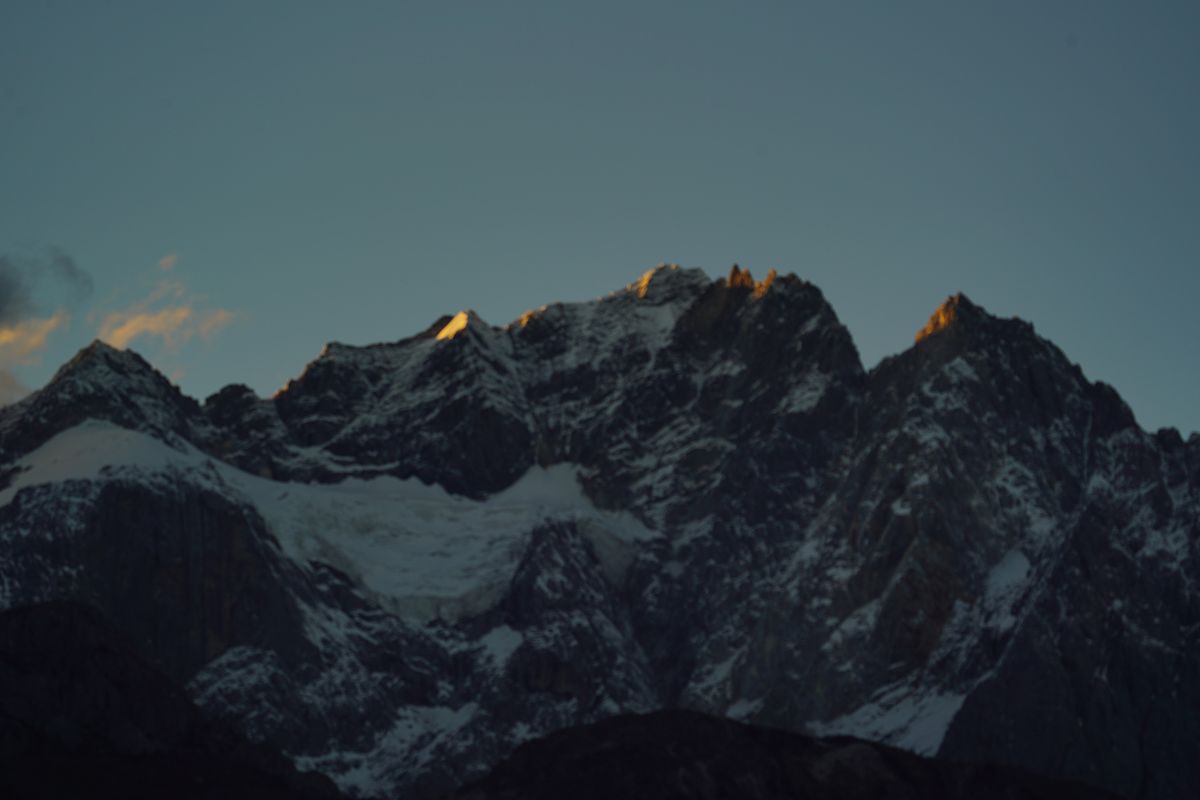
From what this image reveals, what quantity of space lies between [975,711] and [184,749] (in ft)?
183

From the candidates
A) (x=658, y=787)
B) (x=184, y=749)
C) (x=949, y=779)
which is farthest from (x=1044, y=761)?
(x=184, y=749)

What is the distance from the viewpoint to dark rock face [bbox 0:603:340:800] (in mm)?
163750

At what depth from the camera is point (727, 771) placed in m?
171

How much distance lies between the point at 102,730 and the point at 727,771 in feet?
127

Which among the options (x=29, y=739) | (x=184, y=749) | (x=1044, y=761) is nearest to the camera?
(x=29, y=739)

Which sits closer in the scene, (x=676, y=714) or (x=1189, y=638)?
(x=676, y=714)

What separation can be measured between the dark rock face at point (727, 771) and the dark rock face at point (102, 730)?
49.1 feet

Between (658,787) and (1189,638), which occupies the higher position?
(1189,638)

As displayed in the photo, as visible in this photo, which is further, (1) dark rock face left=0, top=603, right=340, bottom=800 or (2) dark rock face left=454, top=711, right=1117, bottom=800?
(2) dark rock face left=454, top=711, right=1117, bottom=800

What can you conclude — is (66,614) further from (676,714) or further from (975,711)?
(975,711)

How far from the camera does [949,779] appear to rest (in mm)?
172250

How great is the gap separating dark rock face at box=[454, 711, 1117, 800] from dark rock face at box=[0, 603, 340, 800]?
49.1 feet

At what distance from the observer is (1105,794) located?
175m

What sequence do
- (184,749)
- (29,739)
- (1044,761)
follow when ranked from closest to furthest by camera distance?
(29,739)
(184,749)
(1044,761)
